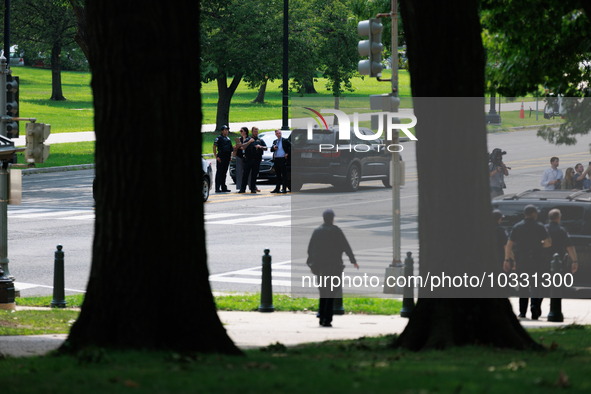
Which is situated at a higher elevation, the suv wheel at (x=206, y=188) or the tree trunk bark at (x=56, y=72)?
the tree trunk bark at (x=56, y=72)

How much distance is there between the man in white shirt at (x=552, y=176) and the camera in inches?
688

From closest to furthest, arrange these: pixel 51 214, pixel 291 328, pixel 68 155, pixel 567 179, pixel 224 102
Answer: pixel 291 328, pixel 567 179, pixel 51 214, pixel 68 155, pixel 224 102

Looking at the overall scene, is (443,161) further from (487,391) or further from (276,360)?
(487,391)

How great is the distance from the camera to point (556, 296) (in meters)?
11.5

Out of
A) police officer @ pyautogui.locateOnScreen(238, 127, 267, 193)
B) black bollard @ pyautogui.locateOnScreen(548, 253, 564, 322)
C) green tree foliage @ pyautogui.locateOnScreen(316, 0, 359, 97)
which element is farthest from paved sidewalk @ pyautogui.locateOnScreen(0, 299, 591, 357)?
green tree foliage @ pyautogui.locateOnScreen(316, 0, 359, 97)

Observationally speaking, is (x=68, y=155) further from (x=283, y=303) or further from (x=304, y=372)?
(x=304, y=372)

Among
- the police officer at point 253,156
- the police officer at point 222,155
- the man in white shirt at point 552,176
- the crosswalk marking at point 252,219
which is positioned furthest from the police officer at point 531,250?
the police officer at point 222,155

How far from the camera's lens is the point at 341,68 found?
54.6m

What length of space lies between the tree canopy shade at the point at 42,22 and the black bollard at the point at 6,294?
40359 mm

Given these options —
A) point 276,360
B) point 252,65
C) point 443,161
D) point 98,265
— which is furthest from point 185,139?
point 252,65

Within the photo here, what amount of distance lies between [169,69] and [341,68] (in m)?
48.6

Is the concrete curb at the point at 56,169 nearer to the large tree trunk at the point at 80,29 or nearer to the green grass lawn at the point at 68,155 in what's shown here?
the green grass lawn at the point at 68,155

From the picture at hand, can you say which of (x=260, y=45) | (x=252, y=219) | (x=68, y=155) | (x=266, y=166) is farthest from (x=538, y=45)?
(x=260, y=45)

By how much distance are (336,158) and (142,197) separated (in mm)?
18677
